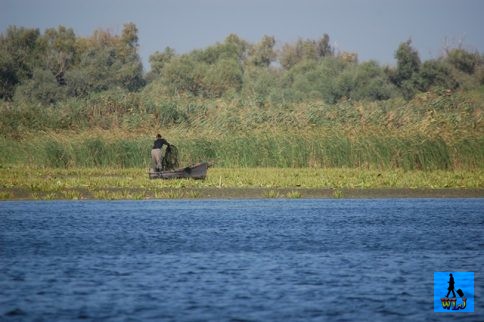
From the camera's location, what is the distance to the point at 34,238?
21359 millimetres

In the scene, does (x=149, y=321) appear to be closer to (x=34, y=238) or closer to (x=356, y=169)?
(x=34, y=238)

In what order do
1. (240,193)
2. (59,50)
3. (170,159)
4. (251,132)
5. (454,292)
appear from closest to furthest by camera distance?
(454,292)
(240,193)
(170,159)
(251,132)
(59,50)

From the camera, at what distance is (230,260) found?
17938 mm

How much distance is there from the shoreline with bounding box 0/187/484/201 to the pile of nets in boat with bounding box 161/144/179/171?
4109 mm

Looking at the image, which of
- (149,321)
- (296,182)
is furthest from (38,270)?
(296,182)

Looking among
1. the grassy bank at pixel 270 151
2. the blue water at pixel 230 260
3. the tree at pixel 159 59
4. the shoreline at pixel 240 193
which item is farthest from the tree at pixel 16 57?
the blue water at pixel 230 260

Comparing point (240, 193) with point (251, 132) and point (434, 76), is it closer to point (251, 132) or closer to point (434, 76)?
point (251, 132)

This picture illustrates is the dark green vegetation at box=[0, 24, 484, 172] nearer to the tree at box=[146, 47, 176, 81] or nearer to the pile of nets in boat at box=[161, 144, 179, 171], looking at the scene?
the pile of nets in boat at box=[161, 144, 179, 171]

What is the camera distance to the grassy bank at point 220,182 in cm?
3142

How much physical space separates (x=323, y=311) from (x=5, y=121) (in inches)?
1514

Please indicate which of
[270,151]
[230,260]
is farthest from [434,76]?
[230,260]

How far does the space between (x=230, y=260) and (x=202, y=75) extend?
89.9 metres

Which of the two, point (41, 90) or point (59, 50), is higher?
point (59, 50)

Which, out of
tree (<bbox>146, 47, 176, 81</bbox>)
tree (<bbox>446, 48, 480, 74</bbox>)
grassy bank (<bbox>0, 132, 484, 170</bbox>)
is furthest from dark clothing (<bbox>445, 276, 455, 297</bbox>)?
tree (<bbox>146, 47, 176, 81</bbox>)
